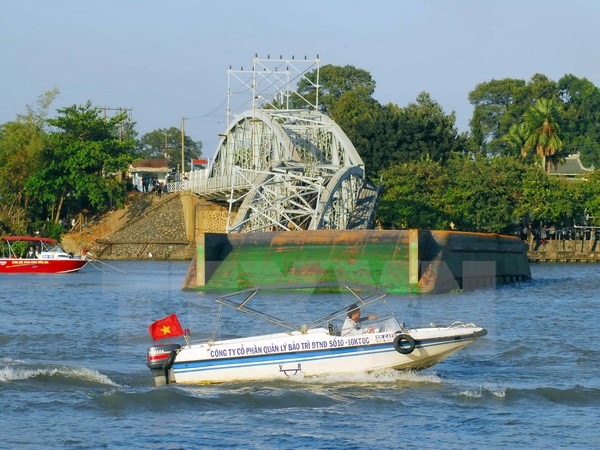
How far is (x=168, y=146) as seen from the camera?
181500mm

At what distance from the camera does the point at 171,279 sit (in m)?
62.7

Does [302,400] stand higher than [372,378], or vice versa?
[372,378]

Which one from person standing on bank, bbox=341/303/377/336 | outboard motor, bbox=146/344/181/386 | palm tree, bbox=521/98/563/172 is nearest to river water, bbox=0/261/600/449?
outboard motor, bbox=146/344/181/386

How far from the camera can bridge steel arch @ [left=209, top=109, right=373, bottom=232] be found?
6306cm

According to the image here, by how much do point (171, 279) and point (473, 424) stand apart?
144 feet

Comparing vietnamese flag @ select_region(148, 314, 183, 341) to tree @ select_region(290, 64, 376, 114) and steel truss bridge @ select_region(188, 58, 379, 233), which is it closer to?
steel truss bridge @ select_region(188, 58, 379, 233)

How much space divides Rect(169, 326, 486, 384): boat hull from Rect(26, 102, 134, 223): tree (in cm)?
7215

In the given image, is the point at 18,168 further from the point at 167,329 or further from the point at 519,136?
the point at 167,329

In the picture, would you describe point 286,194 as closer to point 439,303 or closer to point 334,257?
point 334,257

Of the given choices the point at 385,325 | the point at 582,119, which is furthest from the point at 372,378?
the point at 582,119

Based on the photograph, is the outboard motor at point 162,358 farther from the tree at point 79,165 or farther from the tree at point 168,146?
the tree at point 168,146

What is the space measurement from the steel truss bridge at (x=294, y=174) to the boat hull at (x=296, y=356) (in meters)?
36.7

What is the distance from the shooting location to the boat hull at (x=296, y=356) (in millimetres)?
22609

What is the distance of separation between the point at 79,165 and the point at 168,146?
8818 centimetres
